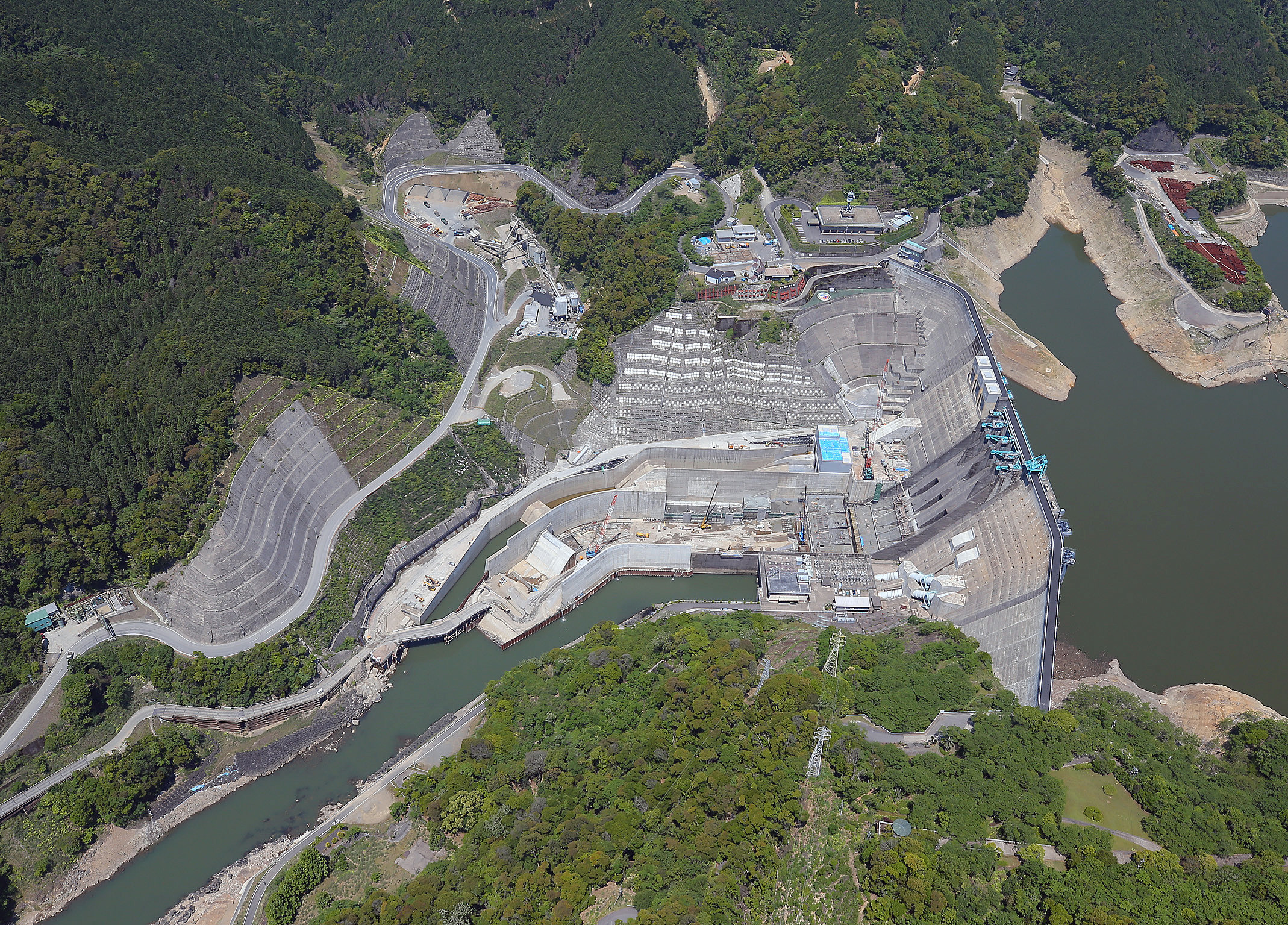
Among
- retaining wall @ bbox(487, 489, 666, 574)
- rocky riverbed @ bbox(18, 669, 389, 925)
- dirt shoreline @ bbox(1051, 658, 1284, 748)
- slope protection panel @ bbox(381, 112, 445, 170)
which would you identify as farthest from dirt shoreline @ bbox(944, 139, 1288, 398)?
rocky riverbed @ bbox(18, 669, 389, 925)

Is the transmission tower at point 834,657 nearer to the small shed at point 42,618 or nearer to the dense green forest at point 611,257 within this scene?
the dense green forest at point 611,257

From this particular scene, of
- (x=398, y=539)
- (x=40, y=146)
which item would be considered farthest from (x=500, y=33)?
(x=398, y=539)

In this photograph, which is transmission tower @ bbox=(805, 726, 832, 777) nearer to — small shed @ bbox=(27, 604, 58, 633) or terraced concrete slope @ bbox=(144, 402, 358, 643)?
terraced concrete slope @ bbox=(144, 402, 358, 643)

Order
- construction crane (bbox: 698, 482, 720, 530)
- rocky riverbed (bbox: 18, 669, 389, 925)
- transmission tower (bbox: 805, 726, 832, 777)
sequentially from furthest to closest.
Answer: construction crane (bbox: 698, 482, 720, 530) → rocky riverbed (bbox: 18, 669, 389, 925) → transmission tower (bbox: 805, 726, 832, 777)

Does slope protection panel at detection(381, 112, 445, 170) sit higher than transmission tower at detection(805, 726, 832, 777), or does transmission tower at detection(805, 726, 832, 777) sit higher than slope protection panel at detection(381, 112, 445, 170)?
slope protection panel at detection(381, 112, 445, 170)

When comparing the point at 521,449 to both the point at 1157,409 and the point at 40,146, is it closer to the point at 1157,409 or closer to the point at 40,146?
the point at 40,146
